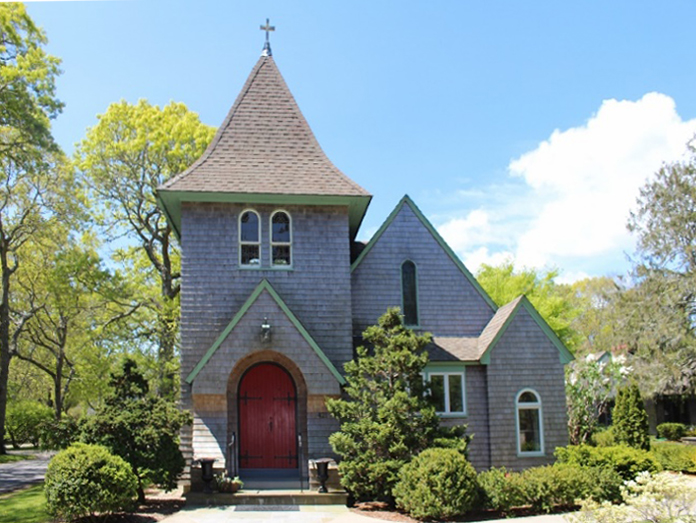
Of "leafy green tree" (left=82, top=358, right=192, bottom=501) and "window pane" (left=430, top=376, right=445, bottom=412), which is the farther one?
"window pane" (left=430, top=376, right=445, bottom=412)

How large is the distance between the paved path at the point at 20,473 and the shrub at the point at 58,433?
17.1ft

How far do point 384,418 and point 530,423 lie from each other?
189 inches

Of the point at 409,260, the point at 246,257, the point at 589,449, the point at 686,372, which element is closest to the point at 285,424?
the point at 246,257

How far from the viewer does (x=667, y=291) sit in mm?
31125

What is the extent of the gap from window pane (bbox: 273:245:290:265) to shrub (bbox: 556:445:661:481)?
820 cm

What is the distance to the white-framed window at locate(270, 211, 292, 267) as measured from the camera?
16672mm

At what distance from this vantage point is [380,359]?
46.9ft

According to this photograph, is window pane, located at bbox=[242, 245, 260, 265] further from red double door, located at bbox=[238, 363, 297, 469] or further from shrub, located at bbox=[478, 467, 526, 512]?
shrub, located at bbox=[478, 467, 526, 512]

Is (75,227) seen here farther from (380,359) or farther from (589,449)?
(589,449)

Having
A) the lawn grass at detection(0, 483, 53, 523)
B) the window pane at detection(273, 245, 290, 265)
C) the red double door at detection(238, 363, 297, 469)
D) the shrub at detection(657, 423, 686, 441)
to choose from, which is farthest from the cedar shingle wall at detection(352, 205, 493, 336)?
the shrub at detection(657, 423, 686, 441)

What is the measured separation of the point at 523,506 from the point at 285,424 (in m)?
5.76

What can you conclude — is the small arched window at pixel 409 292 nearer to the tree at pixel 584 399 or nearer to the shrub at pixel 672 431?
the tree at pixel 584 399

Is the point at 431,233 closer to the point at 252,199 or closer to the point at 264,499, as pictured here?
the point at 252,199

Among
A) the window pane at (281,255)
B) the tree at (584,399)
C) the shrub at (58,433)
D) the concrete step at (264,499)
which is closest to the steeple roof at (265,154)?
the window pane at (281,255)
